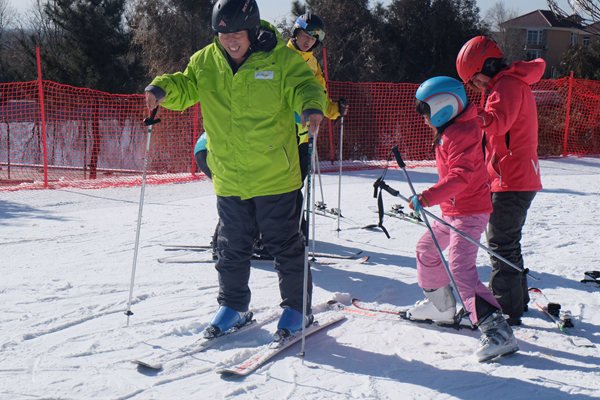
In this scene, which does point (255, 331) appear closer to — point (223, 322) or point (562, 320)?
point (223, 322)

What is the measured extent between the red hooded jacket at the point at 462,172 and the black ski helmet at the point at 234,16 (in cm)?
122

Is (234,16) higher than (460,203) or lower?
higher

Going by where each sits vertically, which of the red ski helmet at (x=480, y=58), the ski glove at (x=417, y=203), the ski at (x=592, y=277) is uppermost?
the red ski helmet at (x=480, y=58)

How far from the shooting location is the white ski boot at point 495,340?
99.0 inches

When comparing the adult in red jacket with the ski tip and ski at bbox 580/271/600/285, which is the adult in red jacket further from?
the ski tip

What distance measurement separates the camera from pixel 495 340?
2.52 metres

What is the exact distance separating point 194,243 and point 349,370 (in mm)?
2876

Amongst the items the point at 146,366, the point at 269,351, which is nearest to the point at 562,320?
the point at 269,351

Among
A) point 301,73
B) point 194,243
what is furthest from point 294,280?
point 194,243

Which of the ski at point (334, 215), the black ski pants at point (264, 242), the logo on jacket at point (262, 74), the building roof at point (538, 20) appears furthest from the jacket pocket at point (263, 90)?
the building roof at point (538, 20)

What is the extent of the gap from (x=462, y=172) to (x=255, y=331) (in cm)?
151

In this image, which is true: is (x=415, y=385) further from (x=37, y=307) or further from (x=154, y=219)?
(x=154, y=219)

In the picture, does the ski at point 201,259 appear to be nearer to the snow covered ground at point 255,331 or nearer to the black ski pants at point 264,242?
the snow covered ground at point 255,331

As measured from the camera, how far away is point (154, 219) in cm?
598
